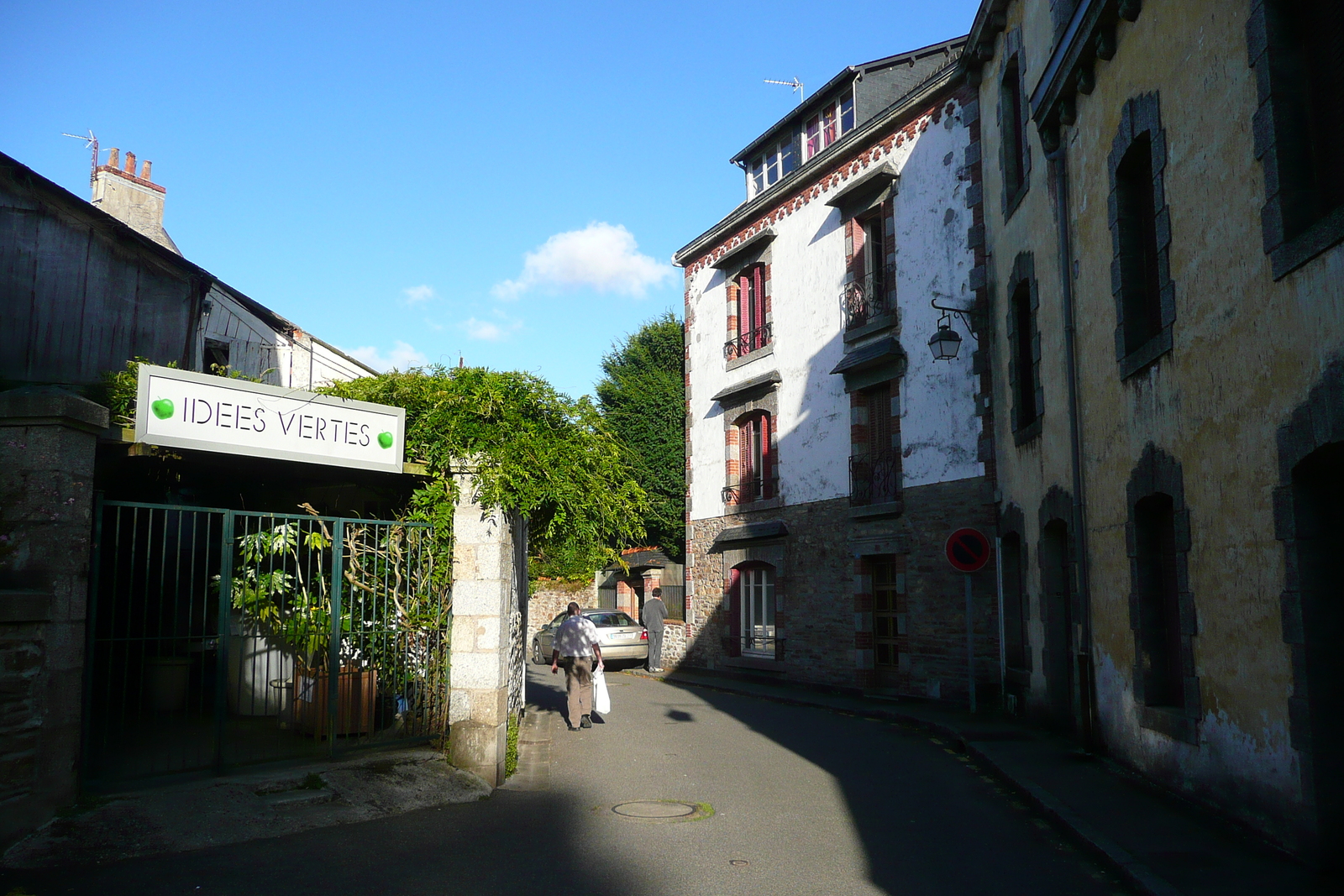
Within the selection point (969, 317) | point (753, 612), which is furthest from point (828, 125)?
point (753, 612)

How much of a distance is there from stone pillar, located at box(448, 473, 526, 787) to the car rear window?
1458cm

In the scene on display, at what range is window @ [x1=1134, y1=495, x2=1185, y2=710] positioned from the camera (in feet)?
26.8

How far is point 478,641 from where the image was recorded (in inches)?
323

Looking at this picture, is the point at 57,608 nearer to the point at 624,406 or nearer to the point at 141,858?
the point at 141,858

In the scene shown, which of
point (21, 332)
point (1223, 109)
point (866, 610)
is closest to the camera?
point (1223, 109)

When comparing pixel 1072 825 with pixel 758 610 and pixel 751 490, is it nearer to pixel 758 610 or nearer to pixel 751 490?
pixel 758 610

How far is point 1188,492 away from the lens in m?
7.32

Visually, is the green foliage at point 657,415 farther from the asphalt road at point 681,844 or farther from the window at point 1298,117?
the window at point 1298,117

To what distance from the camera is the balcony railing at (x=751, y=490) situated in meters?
19.6

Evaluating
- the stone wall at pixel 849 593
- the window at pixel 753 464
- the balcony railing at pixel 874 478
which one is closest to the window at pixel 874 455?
the balcony railing at pixel 874 478

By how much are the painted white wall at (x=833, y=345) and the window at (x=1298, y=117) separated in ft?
28.2

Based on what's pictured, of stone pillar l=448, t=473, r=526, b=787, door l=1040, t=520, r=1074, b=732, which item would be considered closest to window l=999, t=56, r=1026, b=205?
door l=1040, t=520, r=1074, b=732

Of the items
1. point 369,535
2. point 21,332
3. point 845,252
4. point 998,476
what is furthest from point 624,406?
point 369,535

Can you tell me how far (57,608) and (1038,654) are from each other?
390 inches
